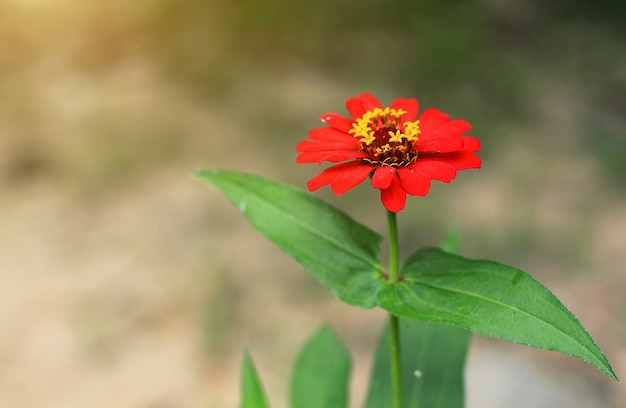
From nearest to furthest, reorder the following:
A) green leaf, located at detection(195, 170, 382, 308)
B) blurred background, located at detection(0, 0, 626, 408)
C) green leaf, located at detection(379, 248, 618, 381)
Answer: green leaf, located at detection(379, 248, 618, 381), green leaf, located at detection(195, 170, 382, 308), blurred background, located at detection(0, 0, 626, 408)

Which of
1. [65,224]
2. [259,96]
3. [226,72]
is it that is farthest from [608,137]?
[65,224]

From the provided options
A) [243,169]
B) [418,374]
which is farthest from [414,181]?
[243,169]

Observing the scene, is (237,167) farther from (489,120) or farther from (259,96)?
(489,120)

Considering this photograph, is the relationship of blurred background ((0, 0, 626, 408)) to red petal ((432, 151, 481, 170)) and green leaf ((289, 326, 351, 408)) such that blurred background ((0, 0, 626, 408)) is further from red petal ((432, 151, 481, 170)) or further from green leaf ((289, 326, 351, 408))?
red petal ((432, 151, 481, 170))

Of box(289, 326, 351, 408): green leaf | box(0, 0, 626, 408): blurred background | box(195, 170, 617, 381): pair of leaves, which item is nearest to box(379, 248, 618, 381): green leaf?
box(195, 170, 617, 381): pair of leaves

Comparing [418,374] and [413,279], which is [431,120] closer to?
[413,279]

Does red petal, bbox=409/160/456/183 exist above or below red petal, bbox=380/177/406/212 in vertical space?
above

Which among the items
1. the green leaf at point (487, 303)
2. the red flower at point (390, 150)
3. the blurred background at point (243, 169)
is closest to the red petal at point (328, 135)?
the red flower at point (390, 150)

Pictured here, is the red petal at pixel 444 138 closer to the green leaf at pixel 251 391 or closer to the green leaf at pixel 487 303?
the green leaf at pixel 487 303
